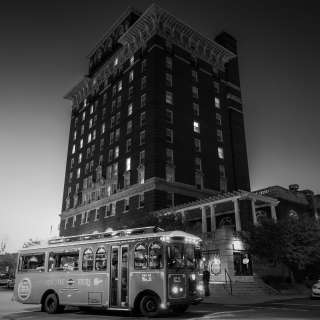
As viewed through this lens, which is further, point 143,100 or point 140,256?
point 143,100

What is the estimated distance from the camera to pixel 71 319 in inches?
547

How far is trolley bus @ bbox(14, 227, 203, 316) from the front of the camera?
1387 centimetres

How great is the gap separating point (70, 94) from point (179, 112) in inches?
1335

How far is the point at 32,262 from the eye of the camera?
18375 mm

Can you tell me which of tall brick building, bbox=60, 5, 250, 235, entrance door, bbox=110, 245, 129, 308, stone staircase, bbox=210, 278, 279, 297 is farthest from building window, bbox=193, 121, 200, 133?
entrance door, bbox=110, 245, 129, 308

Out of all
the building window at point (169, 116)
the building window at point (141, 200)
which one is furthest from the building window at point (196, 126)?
the building window at point (141, 200)

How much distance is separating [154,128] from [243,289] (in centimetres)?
2788

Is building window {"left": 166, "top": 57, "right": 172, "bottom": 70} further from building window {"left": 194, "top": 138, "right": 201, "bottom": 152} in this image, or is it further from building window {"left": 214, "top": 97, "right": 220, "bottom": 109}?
building window {"left": 194, "top": 138, "right": 201, "bottom": 152}

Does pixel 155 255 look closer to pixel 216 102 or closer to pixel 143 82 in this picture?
pixel 143 82

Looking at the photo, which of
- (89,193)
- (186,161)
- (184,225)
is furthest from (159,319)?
(89,193)

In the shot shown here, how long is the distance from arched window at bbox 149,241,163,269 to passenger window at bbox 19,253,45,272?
703 cm

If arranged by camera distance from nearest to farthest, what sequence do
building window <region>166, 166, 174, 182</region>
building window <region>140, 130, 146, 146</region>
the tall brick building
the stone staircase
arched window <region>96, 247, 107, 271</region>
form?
arched window <region>96, 247, 107, 271</region> → the stone staircase → building window <region>166, 166, 174, 182</region> → the tall brick building → building window <region>140, 130, 146, 146</region>

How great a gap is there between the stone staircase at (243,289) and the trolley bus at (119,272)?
13.9m

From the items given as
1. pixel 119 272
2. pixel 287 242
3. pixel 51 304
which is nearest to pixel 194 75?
pixel 287 242
